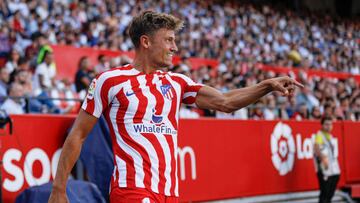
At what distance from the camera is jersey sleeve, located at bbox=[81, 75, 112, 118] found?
4.54m

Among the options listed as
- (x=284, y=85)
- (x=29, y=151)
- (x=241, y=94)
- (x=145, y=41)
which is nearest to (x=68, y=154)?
A: (x=145, y=41)

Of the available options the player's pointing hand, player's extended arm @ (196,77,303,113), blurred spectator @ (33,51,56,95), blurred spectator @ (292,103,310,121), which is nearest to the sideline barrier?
blurred spectator @ (292,103,310,121)

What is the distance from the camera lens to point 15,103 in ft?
29.1

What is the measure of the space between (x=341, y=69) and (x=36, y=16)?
13995mm

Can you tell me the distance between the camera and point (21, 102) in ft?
30.5

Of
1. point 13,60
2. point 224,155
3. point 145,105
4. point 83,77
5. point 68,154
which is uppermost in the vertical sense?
point 13,60

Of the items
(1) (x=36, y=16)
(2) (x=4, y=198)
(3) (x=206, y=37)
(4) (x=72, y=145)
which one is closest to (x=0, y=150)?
(2) (x=4, y=198)

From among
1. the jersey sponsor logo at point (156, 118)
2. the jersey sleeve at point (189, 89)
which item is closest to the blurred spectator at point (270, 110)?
the jersey sleeve at point (189, 89)

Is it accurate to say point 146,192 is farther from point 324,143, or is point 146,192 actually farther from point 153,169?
point 324,143

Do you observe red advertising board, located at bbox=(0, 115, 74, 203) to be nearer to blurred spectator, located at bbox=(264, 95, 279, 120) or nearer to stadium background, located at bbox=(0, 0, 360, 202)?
stadium background, located at bbox=(0, 0, 360, 202)

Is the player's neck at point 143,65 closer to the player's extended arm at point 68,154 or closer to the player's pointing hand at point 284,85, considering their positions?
the player's extended arm at point 68,154

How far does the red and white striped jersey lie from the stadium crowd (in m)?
3.87

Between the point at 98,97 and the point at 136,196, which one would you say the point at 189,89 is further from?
the point at 136,196

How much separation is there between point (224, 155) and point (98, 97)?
693 centimetres
